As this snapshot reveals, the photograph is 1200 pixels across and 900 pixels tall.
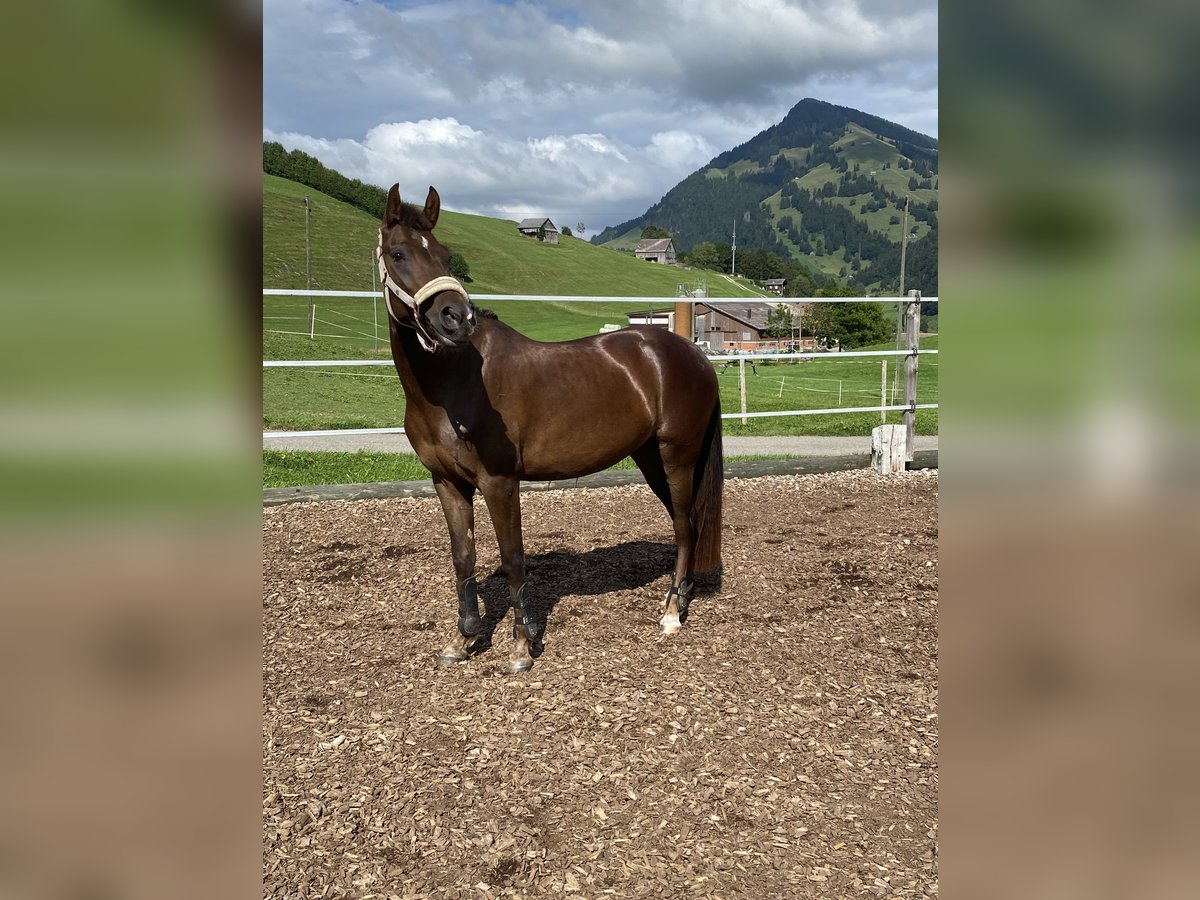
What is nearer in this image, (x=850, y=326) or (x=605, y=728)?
(x=605, y=728)

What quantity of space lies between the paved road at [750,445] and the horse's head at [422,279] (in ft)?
23.8

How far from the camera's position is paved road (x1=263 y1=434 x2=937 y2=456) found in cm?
1059

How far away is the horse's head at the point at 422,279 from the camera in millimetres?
2975

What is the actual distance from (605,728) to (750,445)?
8780 millimetres

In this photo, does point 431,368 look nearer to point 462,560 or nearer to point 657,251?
point 462,560

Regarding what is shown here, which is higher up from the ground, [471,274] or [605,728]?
[471,274]

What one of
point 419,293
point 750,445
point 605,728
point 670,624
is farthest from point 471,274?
point 605,728

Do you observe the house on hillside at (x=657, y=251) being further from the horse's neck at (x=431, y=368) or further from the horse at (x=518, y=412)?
the horse's neck at (x=431, y=368)

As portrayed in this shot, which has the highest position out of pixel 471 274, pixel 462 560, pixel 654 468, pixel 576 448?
pixel 471 274

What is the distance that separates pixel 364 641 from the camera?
4.16 m

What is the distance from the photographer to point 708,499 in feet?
14.9

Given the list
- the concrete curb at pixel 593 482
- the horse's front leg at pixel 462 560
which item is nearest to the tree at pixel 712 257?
the concrete curb at pixel 593 482

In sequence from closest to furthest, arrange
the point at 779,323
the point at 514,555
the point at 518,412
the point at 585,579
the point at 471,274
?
the point at 518,412 → the point at 514,555 → the point at 585,579 → the point at 779,323 → the point at 471,274
